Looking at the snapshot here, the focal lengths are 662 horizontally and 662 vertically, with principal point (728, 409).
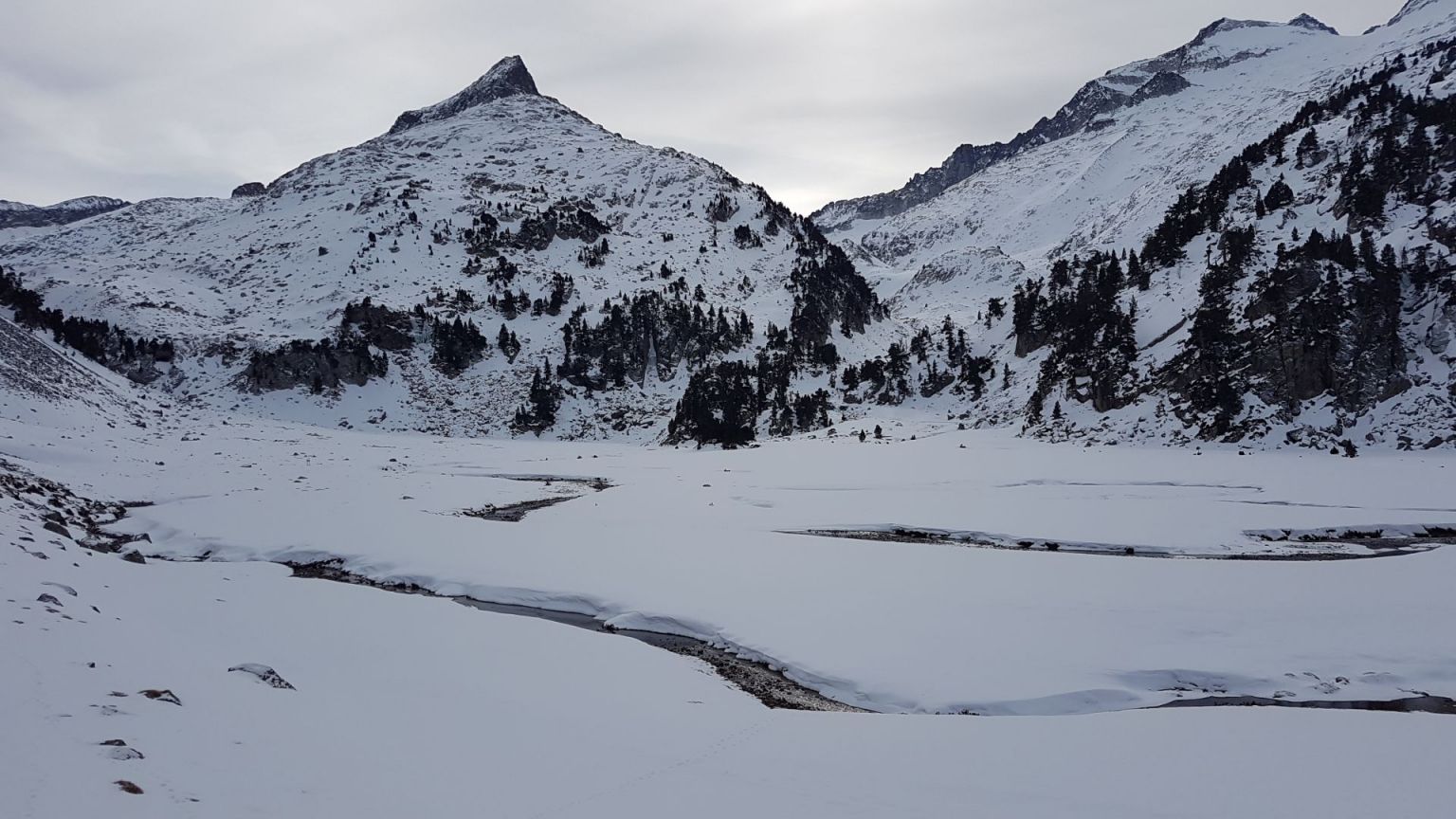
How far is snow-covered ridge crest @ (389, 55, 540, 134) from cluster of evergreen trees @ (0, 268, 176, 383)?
11000 cm

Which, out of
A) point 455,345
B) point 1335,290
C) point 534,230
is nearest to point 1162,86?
point 534,230

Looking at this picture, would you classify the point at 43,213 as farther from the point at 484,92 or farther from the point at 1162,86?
the point at 1162,86

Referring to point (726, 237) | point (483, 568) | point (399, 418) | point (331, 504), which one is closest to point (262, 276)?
point (399, 418)

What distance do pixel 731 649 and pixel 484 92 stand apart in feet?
614

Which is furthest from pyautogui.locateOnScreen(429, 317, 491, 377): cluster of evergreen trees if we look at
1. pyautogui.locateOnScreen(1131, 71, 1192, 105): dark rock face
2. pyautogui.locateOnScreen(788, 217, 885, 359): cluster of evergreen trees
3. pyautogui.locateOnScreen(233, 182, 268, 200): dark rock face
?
pyautogui.locateOnScreen(1131, 71, 1192, 105): dark rock face

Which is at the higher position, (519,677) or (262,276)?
(262,276)

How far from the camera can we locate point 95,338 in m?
64.2

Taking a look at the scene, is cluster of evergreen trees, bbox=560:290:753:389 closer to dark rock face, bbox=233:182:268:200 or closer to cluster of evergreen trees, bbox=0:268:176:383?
cluster of evergreen trees, bbox=0:268:176:383

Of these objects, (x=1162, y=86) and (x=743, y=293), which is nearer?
(x=743, y=293)

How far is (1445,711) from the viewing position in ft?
31.8

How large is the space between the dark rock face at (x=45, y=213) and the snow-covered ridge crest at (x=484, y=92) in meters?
88.7

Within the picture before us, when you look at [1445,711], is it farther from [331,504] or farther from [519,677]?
[331,504]

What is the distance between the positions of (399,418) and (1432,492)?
7101cm

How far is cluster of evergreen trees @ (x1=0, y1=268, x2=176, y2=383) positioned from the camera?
60.1 m
